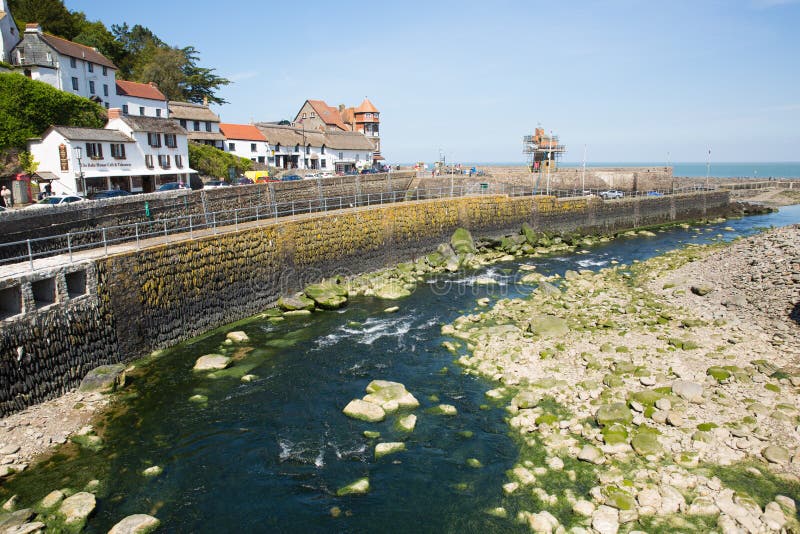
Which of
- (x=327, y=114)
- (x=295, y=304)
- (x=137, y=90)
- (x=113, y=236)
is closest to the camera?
(x=113, y=236)

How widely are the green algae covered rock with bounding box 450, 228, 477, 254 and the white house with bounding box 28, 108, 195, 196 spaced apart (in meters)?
26.6

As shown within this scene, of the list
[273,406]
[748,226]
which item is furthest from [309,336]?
[748,226]

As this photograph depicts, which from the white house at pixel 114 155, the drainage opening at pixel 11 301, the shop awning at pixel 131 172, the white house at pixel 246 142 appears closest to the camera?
the drainage opening at pixel 11 301

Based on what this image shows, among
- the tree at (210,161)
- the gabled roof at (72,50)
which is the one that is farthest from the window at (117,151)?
the gabled roof at (72,50)

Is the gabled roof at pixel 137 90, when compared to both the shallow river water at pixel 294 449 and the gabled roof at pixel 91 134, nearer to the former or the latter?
the gabled roof at pixel 91 134

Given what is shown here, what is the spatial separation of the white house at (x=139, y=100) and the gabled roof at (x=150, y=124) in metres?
10.9

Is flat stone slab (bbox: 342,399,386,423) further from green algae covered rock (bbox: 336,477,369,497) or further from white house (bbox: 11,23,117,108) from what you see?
white house (bbox: 11,23,117,108)

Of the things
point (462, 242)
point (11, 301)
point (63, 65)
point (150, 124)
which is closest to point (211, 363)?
point (11, 301)

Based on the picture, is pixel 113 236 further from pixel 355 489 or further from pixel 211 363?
pixel 355 489

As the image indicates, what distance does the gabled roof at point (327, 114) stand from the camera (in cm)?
8850

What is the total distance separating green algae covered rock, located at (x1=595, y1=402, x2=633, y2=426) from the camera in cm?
1562

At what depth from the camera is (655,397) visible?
1656cm

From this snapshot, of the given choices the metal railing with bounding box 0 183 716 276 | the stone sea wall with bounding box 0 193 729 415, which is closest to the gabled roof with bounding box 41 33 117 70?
the metal railing with bounding box 0 183 716 276

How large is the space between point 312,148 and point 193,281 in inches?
2219
